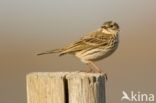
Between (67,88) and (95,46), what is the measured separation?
2.60 meters

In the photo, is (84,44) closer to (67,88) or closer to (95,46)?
(95,46)

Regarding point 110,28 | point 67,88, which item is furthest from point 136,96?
point 67,88

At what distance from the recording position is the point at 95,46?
30.2 ft

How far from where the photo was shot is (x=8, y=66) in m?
16.0

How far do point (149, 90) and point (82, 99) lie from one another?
668 centimetres

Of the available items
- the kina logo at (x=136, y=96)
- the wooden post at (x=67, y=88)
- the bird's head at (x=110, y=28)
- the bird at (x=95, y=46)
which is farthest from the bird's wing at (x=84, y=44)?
the kina logo at (x=136, y=96)

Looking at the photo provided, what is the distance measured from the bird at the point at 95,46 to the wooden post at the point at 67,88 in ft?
5.72

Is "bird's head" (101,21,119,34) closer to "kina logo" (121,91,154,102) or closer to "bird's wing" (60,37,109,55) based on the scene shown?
"bird's wing" (60,37,109,55)

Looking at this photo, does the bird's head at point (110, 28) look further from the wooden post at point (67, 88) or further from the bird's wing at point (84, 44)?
the wooden post at point (67, 88)

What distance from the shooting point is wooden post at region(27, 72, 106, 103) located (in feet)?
21.7

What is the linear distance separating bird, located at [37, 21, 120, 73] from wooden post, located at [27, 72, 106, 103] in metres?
1.74

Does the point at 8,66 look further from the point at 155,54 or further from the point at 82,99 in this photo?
the point at 82,99

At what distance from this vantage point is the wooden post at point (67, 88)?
6621 mm

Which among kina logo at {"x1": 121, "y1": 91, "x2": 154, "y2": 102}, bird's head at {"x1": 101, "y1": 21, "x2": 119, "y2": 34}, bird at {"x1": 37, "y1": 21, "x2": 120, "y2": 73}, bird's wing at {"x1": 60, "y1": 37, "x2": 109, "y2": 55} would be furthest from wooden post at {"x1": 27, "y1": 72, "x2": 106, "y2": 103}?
kina logo at {"x1": 121, "y1": 91, "x2": 154, "y2": 102}
